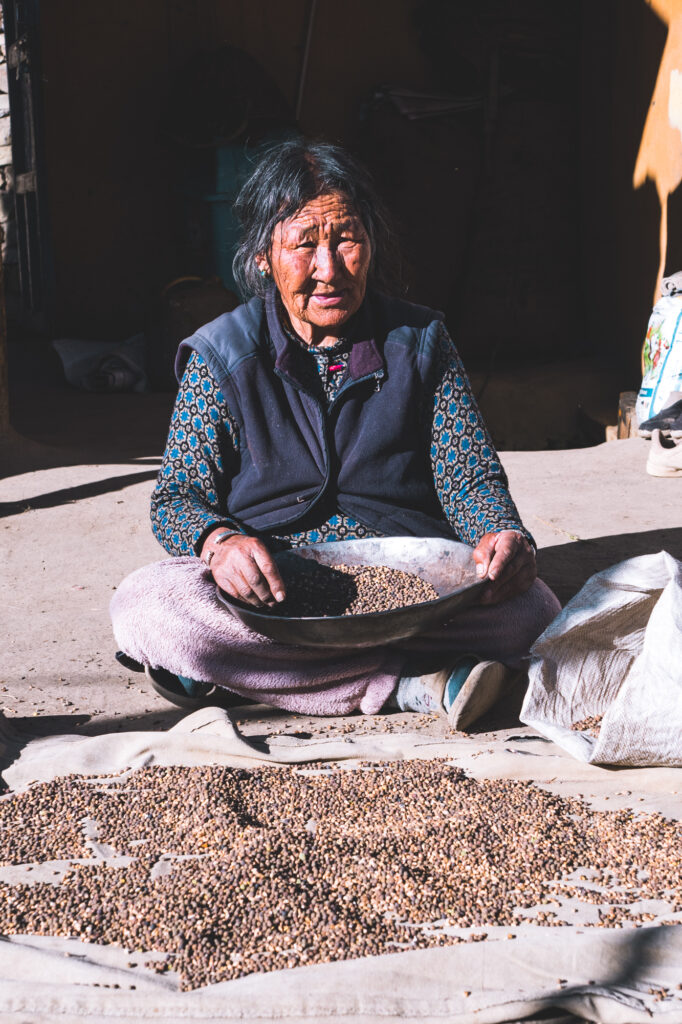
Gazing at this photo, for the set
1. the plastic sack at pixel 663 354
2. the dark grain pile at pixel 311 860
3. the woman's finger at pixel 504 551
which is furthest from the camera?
the plastic sack at pixel 663 354

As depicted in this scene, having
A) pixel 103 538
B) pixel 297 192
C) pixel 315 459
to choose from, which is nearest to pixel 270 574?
pixel 315 459

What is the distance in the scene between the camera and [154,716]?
2.62 m

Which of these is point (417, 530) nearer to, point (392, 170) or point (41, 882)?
point (41, 882)

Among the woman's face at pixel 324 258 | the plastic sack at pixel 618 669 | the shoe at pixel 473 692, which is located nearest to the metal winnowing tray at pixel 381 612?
the shoe at pixel 473 692

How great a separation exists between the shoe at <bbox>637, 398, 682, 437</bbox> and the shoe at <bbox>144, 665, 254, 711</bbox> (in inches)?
128

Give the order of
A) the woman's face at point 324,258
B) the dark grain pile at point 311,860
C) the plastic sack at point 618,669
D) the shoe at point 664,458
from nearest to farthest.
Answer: the dark grain pile at point 311,860, the plastic sack at point 618,669, the woman's face at point 324,258, the shoe at point 664,458

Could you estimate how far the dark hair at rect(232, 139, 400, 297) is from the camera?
260 cm

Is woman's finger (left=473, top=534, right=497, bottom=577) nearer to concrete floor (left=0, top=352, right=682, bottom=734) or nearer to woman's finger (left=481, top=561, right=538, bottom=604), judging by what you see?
woman's finger (left=481, top=561, right=538, bottom=604)

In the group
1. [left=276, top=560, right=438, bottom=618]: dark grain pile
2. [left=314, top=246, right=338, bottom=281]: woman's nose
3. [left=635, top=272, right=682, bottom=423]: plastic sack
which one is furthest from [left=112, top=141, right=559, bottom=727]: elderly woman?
[left=635, top=272, right=682, bottom=423]: plastic sack

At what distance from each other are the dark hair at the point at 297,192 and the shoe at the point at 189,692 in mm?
1016

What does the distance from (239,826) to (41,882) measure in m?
0.35

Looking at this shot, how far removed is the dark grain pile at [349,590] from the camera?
246cm

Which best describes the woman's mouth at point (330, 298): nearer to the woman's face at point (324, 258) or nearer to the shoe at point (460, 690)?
the woman's face at point (324, 258)

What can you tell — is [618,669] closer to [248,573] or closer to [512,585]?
[512,585]
